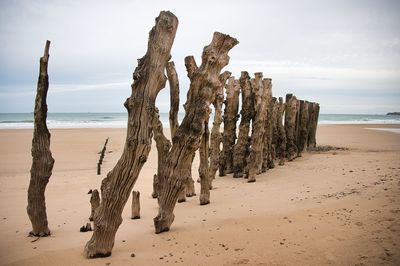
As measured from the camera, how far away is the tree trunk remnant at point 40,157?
185 inches

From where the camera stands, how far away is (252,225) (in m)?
5.27

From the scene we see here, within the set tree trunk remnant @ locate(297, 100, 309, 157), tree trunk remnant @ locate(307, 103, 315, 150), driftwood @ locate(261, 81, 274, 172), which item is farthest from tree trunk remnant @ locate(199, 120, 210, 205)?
tree trunk remnant @ locate(307, 103, 315, 150)

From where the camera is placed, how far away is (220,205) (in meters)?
6.66

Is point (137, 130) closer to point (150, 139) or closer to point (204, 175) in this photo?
point (150, 139)

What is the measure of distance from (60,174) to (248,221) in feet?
27.5

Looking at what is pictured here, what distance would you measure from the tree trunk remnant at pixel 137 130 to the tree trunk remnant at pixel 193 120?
29.5 inches

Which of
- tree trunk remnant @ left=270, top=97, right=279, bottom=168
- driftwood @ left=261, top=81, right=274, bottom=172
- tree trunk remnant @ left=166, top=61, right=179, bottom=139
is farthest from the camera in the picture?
tree trunk remnant @ left=270, top=97, right=279, bottom=168

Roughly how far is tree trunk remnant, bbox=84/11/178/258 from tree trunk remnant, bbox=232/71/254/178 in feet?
18.7

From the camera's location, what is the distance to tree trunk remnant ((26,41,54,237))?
185 inches

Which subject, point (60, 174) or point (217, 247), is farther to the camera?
point (60, 174)

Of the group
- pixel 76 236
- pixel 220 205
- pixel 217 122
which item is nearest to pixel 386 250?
pixel 220 205

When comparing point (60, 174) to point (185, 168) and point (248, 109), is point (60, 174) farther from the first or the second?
point (185, 168)

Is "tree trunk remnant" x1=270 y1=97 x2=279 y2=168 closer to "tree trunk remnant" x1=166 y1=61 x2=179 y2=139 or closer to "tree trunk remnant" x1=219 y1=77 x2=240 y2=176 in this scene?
"tree trunk remnant" x1=219 y1=77 x2=240 y2=176

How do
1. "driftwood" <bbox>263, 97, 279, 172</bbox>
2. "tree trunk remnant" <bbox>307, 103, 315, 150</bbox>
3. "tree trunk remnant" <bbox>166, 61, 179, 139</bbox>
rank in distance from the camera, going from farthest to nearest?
"tree trunk remnant" <bbox>307, 103, 315, 150</bbox> < "driftwood" <bbox>263, 97, 279, 172</bbox> < "tree trunk remnant" <bbox>166, 61, 179, 139</bbox>
